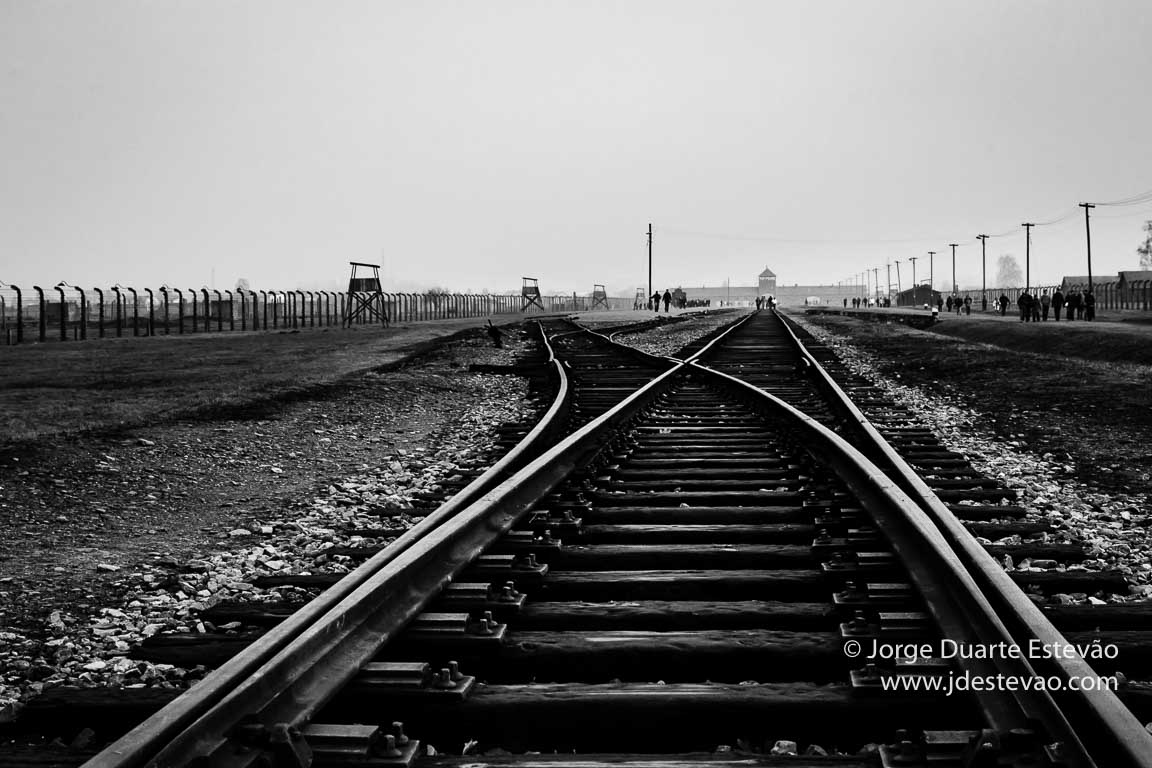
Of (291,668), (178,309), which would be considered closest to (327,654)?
(291,668)

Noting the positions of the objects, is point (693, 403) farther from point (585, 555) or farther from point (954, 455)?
point (585, 555)

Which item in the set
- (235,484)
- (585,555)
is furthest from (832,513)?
(235,484)

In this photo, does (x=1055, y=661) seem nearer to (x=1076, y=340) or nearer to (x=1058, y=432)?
(x=1058, y=432)

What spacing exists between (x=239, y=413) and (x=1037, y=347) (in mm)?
20058

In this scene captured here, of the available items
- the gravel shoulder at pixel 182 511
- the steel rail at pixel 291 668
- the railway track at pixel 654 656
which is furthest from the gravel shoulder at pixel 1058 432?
the gravel shoulder at pixel 182 511

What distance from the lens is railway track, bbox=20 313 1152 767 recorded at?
2391 mm

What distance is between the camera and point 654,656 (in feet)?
10.1

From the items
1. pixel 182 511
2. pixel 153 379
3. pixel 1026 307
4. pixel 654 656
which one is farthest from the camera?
pixel 1026 307

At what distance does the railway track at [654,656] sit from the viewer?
2.39m

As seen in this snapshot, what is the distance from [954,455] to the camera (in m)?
7.22

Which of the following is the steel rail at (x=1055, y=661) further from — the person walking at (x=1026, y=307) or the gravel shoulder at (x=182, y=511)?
the person walking at (x=1026, y=307)

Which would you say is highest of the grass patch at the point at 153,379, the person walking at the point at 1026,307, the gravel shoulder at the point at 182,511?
the person walking at the point at 1026,307

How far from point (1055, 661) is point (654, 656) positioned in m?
1.15

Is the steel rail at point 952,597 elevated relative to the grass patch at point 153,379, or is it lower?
lower
